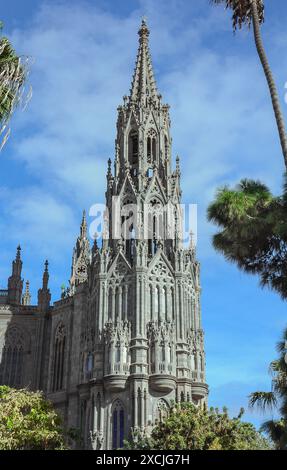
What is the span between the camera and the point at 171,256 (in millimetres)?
52438

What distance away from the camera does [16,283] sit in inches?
2416

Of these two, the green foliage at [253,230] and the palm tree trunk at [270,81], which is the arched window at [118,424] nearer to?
the green foliage at [253,230]

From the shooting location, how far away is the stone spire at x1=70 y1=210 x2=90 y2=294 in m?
68.5

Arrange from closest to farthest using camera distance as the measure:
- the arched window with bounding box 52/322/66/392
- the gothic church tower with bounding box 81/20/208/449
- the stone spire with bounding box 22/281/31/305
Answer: the gothic church tower with bounding box 81/20/208/449 → the arched window with bounding box 52/322/66/392 → the stone spire with bounding box 22/281/31/305

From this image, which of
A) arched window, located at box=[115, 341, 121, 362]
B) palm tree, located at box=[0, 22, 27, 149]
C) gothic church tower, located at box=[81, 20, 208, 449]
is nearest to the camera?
palm tree, located at box=[0, 22, 27, 149]

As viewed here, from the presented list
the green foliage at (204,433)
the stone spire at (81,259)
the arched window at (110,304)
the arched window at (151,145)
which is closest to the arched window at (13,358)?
the arched window at (110,304)

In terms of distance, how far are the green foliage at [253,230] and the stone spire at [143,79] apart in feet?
125

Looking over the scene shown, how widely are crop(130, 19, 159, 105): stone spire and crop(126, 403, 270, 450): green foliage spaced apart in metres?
33.9

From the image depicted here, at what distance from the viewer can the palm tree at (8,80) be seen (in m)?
18.0

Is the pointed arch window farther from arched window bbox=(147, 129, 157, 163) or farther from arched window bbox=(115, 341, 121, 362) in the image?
arched window bbox=(147, 129, 157, 163)

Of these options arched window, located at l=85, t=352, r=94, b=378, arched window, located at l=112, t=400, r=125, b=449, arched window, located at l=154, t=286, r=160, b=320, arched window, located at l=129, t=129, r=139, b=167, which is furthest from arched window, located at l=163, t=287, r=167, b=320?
arched window, located at l=129, t=129, r=139, b=167

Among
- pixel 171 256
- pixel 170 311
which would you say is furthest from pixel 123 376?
pixel 171 256
